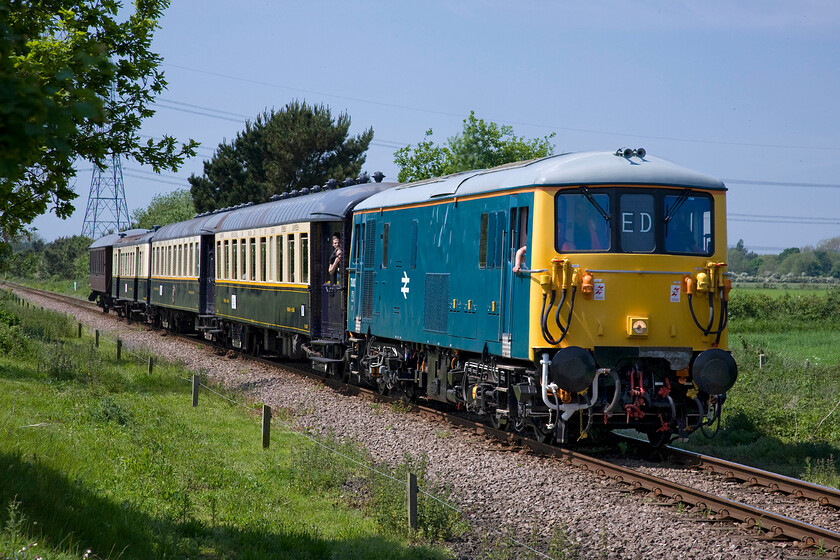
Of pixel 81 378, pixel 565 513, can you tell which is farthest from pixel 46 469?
pixel 81 378

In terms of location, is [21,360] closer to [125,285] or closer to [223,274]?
[223,274]

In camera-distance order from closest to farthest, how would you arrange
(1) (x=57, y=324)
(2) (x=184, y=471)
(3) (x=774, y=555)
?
(3) (x=774, y=555) < (2) (x=184, y=471) < (1) (x=57, y=324)

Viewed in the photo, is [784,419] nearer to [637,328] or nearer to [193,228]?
[637,328]

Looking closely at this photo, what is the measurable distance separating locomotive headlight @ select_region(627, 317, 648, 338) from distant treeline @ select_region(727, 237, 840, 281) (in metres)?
119

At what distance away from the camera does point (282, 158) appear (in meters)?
57.8

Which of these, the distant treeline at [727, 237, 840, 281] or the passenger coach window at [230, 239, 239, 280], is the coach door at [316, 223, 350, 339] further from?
the distant treeline at [727, 237, 840, 281]

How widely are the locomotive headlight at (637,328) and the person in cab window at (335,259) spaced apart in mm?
8571

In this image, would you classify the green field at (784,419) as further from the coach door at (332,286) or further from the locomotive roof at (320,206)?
the locomotive roof at (320,206)

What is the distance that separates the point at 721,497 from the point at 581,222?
380 centimetres

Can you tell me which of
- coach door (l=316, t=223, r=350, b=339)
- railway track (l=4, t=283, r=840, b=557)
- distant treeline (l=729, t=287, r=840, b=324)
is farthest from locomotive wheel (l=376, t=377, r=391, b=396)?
distant treeline (l=729, t=287, r=840, b=324)

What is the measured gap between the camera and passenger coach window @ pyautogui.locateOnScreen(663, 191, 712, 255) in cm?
1145

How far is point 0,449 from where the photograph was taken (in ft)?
29.4

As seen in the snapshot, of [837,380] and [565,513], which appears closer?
[565,513]

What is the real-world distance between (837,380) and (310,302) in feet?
37.8
